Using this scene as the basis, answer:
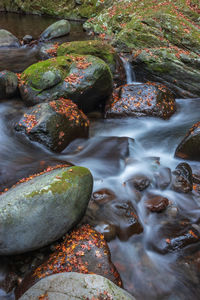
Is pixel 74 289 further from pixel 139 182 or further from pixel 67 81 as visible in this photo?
pixel 67 81

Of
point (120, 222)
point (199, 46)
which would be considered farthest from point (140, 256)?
point (199, 46)

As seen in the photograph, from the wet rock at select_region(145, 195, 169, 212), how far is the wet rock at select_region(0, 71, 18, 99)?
5555mm

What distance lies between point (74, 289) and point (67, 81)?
5.64m

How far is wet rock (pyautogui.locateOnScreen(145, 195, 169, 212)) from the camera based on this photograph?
14.5 ft

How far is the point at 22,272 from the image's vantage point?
3.24 meters

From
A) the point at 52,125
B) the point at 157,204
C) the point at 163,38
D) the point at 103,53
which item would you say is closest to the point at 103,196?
the point at 157,204

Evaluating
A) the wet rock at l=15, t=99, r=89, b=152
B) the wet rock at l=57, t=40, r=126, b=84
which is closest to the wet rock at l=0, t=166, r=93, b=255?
the wet rock at l=15, t=99, r=89, b=152

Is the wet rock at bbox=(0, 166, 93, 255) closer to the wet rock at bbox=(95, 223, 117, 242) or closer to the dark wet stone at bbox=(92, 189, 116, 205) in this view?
the wet rock at bbox=(95, 223, 117, 242)

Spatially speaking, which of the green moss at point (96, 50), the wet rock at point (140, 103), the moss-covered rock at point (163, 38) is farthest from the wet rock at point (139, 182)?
the green moss at point (96, 50)

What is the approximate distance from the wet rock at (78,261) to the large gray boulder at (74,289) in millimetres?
642

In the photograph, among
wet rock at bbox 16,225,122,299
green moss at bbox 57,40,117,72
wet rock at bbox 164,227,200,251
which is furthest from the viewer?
green moss at bbox 57,40,117,72

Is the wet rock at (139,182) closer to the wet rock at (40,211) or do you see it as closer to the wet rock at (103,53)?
the wet rock at (40,211)

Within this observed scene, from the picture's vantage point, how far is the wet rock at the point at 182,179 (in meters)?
4.83

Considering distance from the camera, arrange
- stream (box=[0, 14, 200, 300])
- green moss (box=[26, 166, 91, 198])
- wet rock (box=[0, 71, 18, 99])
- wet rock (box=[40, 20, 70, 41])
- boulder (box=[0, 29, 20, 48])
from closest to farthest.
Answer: green moss (box=[26, 166, 91, 198]) < stream (box=[0, 14, 200, 300]) < wet rock (box=[0, 71, 18, 99]) < boulder (box=[0, 29, 20, 48]) < wet rock (box=[40, 20, 70, 41])
